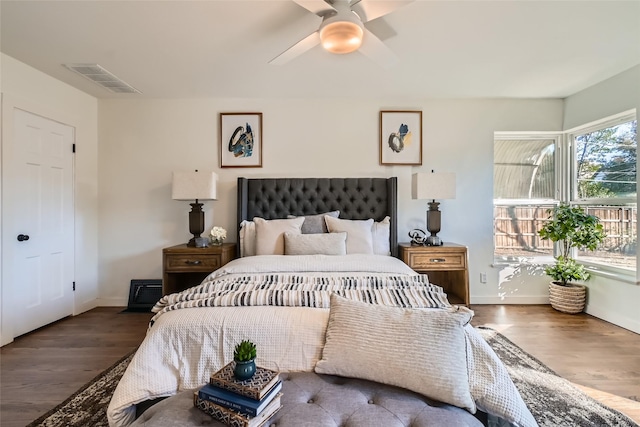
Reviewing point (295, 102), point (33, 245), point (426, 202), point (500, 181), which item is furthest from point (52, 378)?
point (500, 181)

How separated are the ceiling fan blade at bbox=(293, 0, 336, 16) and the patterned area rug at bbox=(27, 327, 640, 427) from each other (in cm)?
261

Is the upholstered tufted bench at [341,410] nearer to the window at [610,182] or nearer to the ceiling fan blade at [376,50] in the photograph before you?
the ceiling fan blade at [376,50]

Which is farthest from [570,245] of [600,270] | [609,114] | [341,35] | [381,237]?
[341,35]

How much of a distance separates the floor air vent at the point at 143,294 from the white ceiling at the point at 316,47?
2274 mm

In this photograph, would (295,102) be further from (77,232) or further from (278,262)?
(77,232)

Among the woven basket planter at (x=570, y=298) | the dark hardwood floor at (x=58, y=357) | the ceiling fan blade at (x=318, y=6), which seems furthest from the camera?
the woven basket planter at (x=570, y=298)

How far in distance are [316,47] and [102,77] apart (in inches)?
89.6

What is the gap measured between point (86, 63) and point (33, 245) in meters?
1.85

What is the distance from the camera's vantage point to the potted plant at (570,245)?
3197mm

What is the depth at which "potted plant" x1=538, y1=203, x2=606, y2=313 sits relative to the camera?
3.20m

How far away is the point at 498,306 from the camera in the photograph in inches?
141

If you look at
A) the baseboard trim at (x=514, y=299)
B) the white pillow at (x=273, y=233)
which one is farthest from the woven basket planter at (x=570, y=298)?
the white pillow at (x=273, y=233)

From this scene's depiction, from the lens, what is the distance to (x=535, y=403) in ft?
5.87

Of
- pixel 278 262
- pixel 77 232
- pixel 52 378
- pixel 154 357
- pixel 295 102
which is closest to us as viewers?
pixel 154 357
